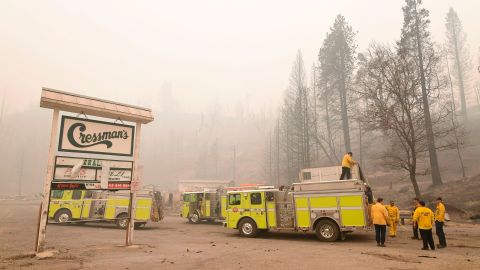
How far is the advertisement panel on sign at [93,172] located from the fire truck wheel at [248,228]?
260 inches

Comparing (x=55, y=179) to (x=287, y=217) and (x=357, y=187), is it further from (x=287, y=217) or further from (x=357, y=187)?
(x=357, y=187)

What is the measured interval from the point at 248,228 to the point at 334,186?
5041 mm

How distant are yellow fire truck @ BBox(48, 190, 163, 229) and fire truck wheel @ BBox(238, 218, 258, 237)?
708cm

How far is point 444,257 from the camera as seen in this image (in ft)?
29.6

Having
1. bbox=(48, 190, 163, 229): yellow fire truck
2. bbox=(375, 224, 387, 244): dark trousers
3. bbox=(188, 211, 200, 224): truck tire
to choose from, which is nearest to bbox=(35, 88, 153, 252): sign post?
bbox=(48, 190, 163, 229): yellow fire truck

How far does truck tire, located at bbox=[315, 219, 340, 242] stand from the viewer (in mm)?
12797

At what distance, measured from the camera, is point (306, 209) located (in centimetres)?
1348

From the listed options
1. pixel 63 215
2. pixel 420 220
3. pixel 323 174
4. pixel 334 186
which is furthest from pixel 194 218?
pixel 420 220

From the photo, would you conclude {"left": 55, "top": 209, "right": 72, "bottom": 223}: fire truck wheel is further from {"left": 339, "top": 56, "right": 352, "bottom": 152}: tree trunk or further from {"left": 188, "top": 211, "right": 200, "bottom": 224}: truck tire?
{"left": 339, "top": 56, "right": 352, "bottom": 152}: tree trunk

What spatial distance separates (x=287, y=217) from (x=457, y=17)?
69533 millimetres

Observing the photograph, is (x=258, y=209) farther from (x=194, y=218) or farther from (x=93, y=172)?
(x=194, y=218)

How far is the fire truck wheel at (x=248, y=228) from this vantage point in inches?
586

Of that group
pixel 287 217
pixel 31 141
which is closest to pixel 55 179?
pixel 287 217

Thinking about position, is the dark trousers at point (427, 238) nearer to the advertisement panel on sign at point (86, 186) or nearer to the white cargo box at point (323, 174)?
the advertisement panel on sign at point (86, 186)
